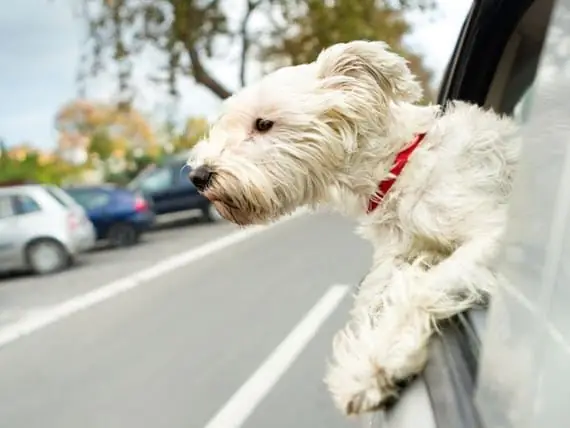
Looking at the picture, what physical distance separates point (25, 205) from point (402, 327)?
1138 centimetres

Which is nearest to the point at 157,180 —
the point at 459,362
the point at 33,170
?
the point at 33,170

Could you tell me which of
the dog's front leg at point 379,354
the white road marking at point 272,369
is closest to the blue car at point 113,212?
the white road marking at point 272,369

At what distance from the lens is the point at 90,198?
597 inches

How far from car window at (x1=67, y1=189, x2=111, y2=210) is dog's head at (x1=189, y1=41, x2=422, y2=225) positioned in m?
13.1

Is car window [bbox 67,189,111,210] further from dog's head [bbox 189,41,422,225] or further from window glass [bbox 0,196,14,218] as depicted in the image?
dog's head [bbox 189,41,422,225]

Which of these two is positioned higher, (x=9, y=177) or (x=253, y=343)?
(x=253, y=343)

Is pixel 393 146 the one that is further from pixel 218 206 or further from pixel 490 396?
→ pixel 490 396

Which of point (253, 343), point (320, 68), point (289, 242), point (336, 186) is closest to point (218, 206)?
point (336, 186)

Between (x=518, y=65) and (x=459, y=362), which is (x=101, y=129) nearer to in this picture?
(x=518, y=65)

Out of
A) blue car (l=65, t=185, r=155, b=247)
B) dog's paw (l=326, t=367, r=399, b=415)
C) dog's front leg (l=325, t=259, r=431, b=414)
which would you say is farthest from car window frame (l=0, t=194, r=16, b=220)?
dog's paw (l=326, t=367, r=399, b=415)

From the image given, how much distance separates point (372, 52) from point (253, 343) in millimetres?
4148

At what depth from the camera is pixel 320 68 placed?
232cm

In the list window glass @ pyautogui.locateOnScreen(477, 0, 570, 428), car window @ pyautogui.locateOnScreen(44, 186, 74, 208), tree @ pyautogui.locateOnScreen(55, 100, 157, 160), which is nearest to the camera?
window glass @ pyautogui.locateOnScreen(477, 0, 570, 428)

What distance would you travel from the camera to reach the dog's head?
7.31 feet
